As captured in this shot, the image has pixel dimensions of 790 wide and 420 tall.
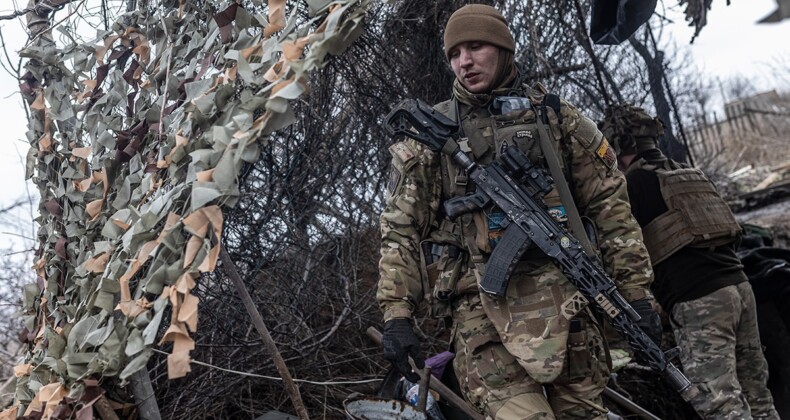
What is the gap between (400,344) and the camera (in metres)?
2.82

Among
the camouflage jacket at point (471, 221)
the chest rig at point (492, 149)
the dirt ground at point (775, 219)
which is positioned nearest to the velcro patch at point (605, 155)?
the camouflage jacket at point (471, 221)

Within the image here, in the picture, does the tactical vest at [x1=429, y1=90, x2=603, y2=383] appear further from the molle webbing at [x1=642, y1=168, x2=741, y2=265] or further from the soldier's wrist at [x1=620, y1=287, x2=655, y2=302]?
→ the molle webbing at [x1=642, y1=168, x2=741, y2=265]

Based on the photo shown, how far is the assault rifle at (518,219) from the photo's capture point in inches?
110

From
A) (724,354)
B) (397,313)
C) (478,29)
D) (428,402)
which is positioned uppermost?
(478,29)

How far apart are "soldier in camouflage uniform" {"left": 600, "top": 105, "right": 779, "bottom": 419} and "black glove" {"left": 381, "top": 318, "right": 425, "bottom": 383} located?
1634 millimetres

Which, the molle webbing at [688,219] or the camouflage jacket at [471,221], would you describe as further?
the molle webbing at [688,219]

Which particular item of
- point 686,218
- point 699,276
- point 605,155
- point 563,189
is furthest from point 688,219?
point 563,189

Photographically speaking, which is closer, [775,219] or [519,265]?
[519,265]

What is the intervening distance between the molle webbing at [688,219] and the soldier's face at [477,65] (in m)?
1.35

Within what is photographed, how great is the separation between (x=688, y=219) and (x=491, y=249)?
4.71ft

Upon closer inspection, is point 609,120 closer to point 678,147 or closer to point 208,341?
point 678,147

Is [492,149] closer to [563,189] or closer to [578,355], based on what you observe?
[563,189]

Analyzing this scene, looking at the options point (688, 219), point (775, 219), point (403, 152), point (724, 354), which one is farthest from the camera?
point (775, 219)

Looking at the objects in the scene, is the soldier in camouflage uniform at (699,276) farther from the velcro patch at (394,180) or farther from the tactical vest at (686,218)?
the velcro patch at (394,180)
